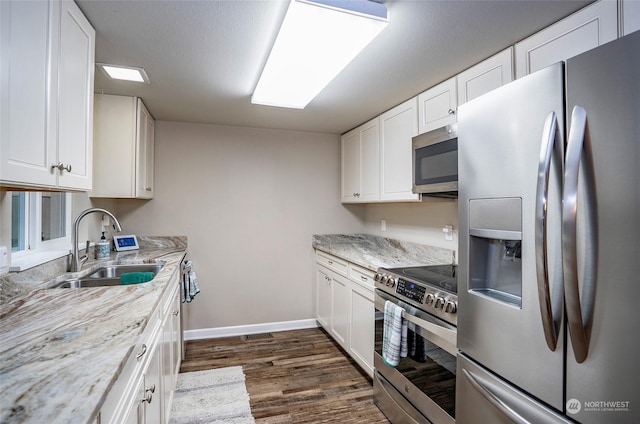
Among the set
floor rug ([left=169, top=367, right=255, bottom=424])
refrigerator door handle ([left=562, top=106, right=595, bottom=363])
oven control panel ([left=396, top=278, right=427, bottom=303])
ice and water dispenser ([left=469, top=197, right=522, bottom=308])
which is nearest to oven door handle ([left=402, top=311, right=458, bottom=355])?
oven control panel ([left=396, top=278, right=427, bottom=303])

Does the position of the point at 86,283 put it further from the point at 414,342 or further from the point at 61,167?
the point at 414,342

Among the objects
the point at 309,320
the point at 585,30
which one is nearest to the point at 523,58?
the point at 585,30

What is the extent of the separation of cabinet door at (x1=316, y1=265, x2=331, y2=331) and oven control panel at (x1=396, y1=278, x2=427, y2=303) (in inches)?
54.5

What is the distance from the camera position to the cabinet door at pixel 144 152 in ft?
8.71

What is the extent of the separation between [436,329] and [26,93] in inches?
76.0

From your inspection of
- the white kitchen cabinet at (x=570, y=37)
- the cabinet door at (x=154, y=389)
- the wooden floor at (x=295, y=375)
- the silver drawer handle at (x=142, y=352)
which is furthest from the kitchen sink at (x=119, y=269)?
the white kitchen cabinet at (x=570, y=37)

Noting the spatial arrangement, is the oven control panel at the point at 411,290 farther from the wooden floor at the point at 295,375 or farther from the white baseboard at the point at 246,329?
the white baseboard at the point at 246,329

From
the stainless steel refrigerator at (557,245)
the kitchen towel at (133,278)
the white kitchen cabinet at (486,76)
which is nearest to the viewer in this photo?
the stainless steel refrigerator at (557,245)

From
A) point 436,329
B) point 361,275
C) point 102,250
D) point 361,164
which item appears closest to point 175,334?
point 102,250

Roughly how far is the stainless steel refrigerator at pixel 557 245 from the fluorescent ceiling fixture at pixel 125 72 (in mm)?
2028

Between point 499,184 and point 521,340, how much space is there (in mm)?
567

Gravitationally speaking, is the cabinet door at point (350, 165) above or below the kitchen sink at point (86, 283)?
above

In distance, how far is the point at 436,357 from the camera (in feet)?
5.49

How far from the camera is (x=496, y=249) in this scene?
1.35m
